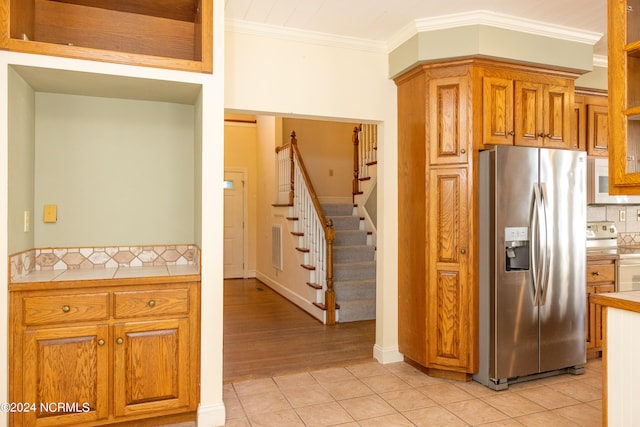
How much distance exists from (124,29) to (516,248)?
3156 millimetres

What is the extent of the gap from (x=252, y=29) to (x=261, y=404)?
2.72 meters

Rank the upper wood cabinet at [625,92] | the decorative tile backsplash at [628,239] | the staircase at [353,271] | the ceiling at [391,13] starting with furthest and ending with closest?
the staircase at [353,271] → the decorative tile backsplash at [628,239] → the ceiling at [391,13] → the upper wood cabinet at [625,92]

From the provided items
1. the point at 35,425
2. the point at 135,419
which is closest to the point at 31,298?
the point at 35,425

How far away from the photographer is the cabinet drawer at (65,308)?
87.9 inches

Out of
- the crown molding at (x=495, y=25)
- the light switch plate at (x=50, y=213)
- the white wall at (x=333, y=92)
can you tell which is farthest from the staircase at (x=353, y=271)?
the light switch plate at (x=50, y=213)

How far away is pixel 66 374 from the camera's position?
7.50 ft

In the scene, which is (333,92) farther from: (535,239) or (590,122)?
(590,122)

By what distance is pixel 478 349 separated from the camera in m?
3.14

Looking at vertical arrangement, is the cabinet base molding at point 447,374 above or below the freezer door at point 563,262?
below

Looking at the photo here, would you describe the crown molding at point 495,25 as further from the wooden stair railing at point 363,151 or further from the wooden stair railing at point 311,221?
the wooden stair railing at point 363,151

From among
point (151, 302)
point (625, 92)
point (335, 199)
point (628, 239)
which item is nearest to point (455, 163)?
point (625, 92)

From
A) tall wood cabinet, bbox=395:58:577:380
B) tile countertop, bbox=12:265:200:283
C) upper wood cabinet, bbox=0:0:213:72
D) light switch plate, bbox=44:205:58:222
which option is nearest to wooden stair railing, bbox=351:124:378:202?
tall wood cabinet, bbox=395:58:577:380

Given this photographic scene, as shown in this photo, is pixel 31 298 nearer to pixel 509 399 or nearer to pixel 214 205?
pixel 214 205

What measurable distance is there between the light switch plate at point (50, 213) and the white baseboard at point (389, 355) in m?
2.68
